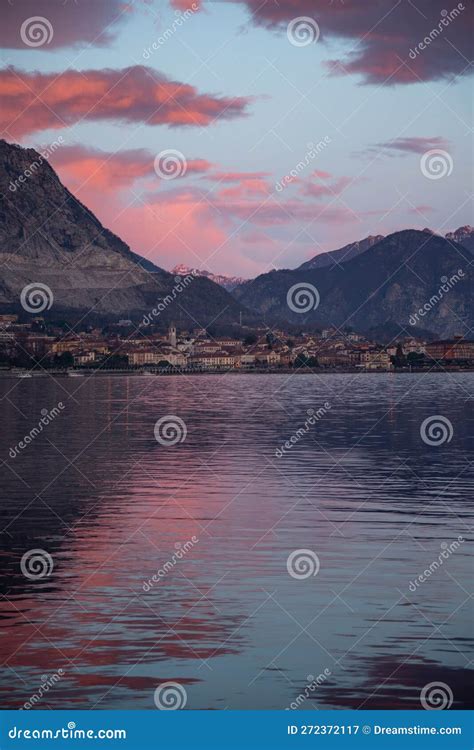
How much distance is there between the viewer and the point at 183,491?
25.4 m

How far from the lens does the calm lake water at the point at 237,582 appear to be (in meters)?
11.0

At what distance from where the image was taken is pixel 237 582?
15.2 m

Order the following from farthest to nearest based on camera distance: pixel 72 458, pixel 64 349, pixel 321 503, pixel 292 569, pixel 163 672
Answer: pixel 64 349
pixel 72 458
pixel 321 503
pixel 292 569
pixel 163 672

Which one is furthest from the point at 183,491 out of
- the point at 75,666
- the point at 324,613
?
the point at 75,666

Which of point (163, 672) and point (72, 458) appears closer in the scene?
point (163, 672)

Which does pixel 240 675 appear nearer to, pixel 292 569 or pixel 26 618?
pixel 26 618

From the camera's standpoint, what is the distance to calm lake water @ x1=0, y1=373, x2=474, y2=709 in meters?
11.0

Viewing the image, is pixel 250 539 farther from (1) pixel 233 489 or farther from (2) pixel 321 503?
(1) pixel 233 489

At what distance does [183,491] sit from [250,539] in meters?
6.73

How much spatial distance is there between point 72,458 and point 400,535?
16.7 metres

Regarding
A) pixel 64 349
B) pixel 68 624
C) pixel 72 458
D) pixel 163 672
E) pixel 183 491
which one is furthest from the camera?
pixel 64 349

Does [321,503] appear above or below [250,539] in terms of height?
above

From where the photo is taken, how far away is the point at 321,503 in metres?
23.4

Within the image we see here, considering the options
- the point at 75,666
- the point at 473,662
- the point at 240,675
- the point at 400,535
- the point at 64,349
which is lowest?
the point at 75,666
